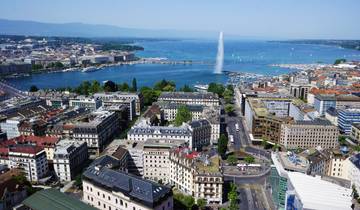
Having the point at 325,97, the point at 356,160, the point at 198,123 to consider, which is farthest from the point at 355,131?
the point at 198,123

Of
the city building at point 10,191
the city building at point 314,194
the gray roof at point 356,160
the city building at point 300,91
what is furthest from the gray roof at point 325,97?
the city building at point 10,191

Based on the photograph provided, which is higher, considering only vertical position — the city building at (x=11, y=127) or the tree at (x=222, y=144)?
the city building at (x=11, y=127)

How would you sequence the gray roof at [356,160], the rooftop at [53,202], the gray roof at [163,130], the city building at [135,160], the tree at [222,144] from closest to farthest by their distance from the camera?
the rooftop at [53,202] → the gray roof at [356,160] → the city building at [135,160] → the gray roof at [163,130] → the tree at [222,144]

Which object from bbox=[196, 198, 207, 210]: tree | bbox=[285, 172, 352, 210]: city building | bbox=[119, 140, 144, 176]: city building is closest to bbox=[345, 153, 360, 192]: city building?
bbox=[285, 172, 352, 210]: city building

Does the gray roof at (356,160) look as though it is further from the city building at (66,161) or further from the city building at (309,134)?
the city building at (66,161)

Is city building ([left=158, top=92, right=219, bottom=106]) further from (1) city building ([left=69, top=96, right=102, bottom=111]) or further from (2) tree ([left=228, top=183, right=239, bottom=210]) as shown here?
(2) tree ([left=228, top=183, right=239, bottom=210])

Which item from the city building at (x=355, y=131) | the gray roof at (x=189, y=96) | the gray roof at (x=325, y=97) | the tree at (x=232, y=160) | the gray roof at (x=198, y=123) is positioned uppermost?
the gray roof at (x=325, y=97)

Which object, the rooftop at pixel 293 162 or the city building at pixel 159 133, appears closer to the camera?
the rooftop at pixel 293 162
